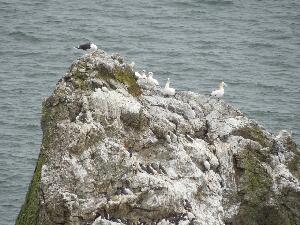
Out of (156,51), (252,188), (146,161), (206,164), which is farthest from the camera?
(156,51)

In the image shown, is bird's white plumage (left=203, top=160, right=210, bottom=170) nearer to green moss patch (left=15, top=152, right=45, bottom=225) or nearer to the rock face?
the rock face

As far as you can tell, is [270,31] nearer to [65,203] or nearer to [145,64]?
[145,64]

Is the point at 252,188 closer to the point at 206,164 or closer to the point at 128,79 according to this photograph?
the point at 206,164

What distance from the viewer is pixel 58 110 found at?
24.3m

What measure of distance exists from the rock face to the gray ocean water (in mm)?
16124

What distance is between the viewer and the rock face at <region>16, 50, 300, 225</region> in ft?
73.7

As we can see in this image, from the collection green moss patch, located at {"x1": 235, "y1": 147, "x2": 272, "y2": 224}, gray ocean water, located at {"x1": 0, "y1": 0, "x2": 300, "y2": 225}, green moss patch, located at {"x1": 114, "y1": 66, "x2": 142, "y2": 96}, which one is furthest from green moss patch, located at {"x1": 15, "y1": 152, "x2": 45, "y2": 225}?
gray ocean water, located at {"x1": 0, "y1": 0, "x2": 300, "y2": 225}

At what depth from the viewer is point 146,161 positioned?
80.1 ft

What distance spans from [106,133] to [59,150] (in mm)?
2011

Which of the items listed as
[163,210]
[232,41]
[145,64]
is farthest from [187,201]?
[232,41]

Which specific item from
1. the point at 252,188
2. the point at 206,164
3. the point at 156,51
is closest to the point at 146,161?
the point at 206,164

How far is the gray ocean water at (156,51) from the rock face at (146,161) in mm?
16124

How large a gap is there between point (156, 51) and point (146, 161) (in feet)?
146

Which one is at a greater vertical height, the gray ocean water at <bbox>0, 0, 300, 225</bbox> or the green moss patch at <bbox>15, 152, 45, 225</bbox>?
the green moss patch at <bbox>15, 152, 45, 225</bbox>
